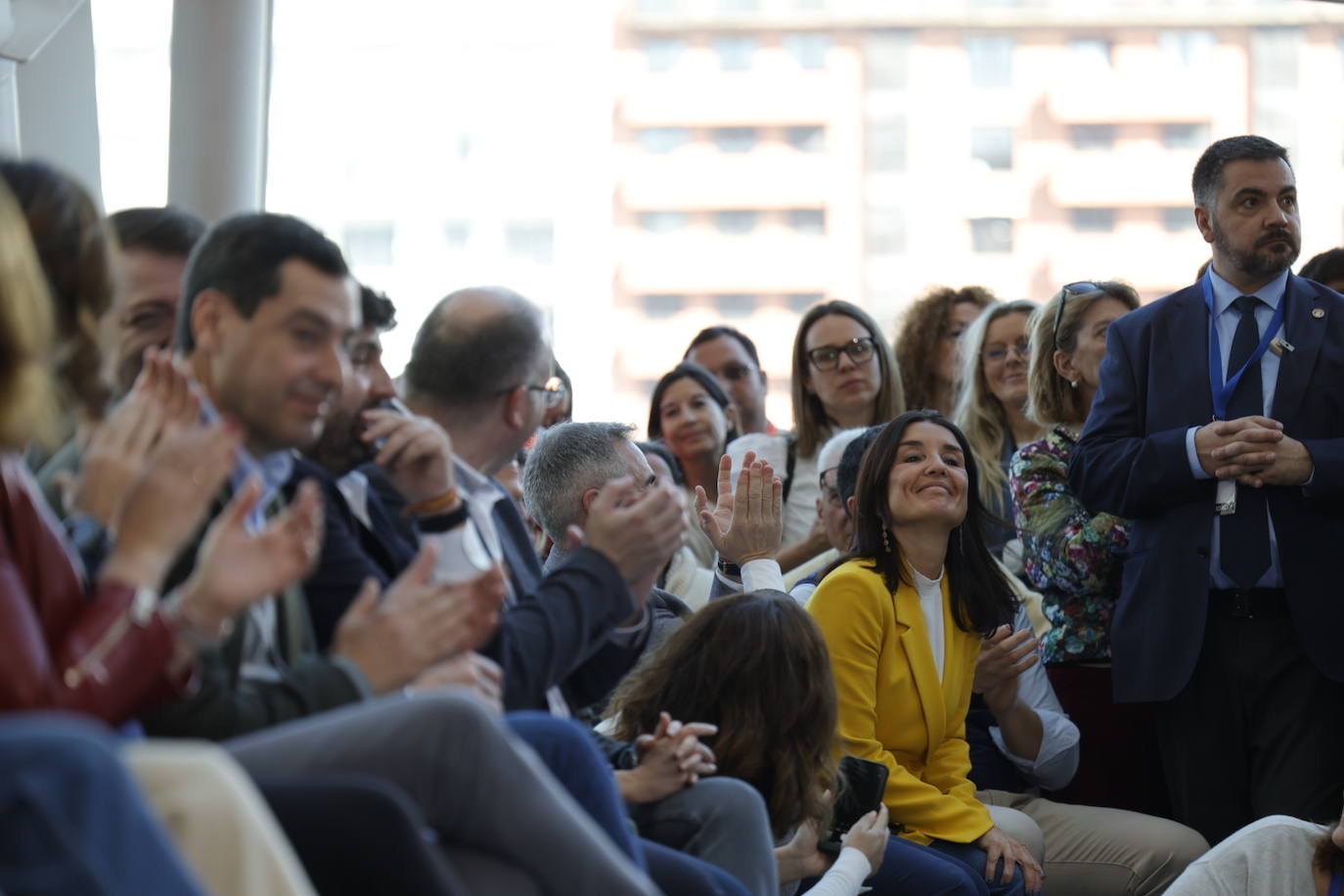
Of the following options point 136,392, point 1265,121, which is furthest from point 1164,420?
point 1265,121

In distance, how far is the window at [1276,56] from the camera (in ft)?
142

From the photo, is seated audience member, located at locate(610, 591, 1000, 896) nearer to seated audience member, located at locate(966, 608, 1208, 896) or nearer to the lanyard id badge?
seated audience member, located at locate(966, 608, 1208, 896)

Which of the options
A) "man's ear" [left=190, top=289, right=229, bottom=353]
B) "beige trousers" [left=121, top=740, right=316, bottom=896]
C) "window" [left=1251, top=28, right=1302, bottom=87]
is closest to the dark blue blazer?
"man's ear" [left=190, top=289, right=229, bottom=353]

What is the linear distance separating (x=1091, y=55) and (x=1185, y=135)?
139 inches

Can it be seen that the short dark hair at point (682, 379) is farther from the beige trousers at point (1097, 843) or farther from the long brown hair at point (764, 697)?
the long brown hair at point (764, 697)

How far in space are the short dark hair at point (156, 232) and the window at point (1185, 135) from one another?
47.7 metres

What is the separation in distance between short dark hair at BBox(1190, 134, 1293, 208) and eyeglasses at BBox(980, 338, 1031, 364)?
783 millimetres

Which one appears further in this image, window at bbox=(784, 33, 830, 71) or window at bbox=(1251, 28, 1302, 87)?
window at bbox=(784, 33, 830, 71)

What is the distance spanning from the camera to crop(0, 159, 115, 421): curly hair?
70.2 inches

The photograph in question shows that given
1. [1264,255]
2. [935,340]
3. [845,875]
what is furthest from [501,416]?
[935,340]

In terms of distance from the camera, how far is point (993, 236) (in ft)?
157

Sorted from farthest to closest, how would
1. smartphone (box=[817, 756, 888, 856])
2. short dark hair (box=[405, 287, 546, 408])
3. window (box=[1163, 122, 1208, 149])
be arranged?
window (box=[1163, 122, 1208, 149]), smartphone (box=[817, 756, 888, 856]), short dark hair (box=[405, 287, 546, 408])

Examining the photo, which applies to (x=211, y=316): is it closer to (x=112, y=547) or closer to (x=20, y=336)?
(x=112, y=547)

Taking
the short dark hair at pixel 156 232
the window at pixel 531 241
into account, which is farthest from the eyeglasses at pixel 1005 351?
the window at pixel 531 241
